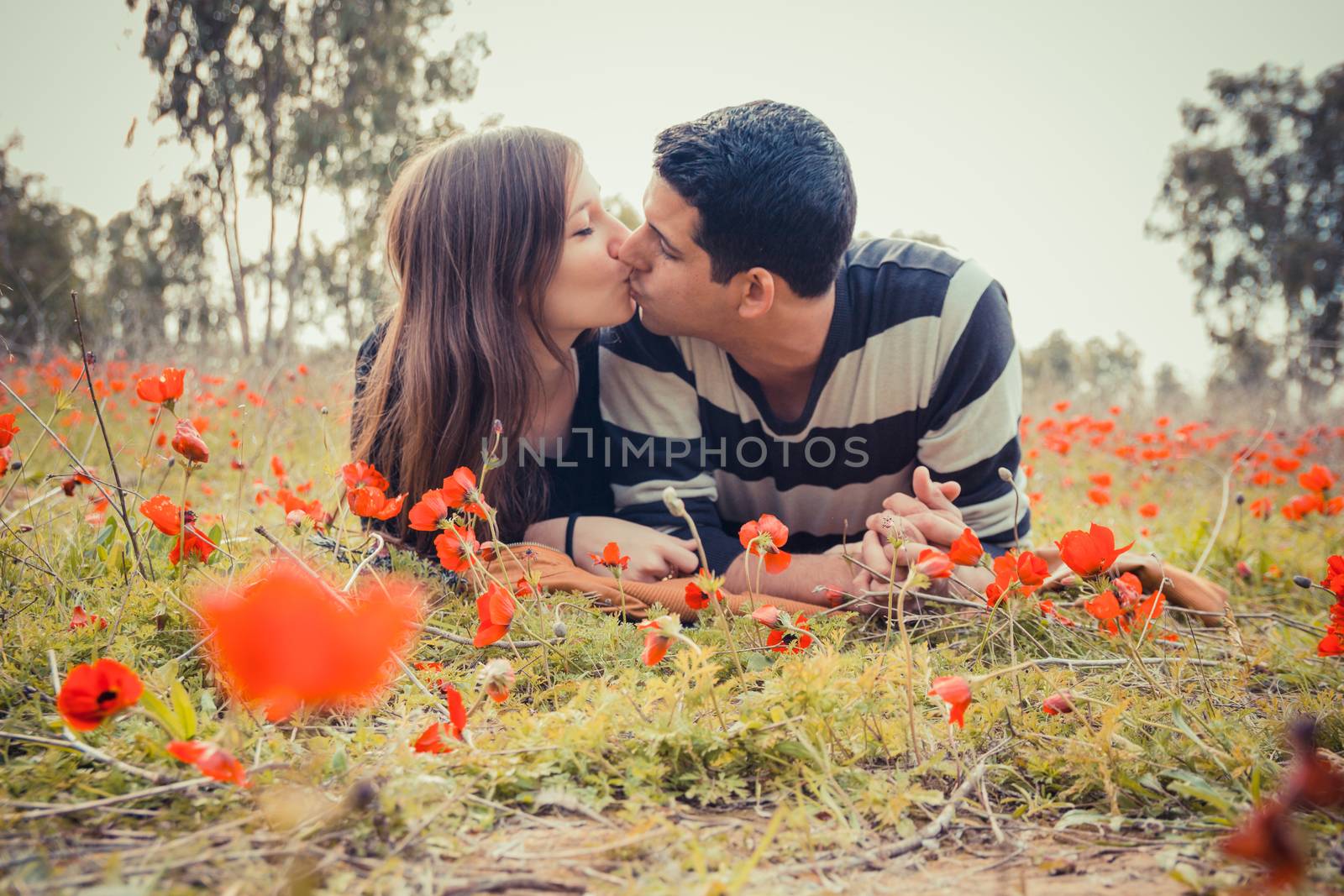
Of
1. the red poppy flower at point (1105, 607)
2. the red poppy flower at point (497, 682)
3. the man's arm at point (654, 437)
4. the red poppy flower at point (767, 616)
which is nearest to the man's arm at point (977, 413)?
the man's arm at point (654, 437)

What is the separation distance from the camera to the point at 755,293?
7.82 ft

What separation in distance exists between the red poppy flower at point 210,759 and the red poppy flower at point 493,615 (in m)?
0.52

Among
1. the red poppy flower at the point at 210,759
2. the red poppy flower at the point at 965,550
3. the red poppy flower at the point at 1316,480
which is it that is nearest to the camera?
the red poppy flower at the point at 210,759

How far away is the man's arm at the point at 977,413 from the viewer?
239 cm

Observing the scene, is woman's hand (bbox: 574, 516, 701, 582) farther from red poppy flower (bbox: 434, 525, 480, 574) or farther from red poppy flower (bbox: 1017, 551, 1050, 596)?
red poppy flower (bbox: 1017, 551, 1050, 596)

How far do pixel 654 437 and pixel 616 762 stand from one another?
142 cm

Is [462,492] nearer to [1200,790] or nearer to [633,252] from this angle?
[633,252]

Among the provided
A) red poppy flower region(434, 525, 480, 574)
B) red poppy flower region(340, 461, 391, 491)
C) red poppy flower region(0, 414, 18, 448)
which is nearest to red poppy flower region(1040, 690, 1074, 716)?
red poppy flower region(434, 525, 480, 574)

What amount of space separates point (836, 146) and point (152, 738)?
2.11 metres

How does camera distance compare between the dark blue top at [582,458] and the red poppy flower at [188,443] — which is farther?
the dark blue top at [582,458]

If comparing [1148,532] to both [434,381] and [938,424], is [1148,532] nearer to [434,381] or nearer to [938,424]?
[938,424]

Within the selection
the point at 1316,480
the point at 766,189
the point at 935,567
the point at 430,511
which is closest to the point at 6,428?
the point at 430,511

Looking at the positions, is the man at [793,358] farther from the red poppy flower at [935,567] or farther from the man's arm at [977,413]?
the red poppy flower at [935,567]

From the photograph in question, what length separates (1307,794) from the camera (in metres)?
0.57
